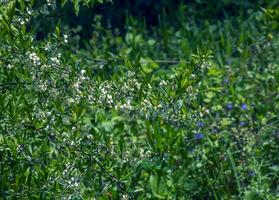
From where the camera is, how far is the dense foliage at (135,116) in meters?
2.83

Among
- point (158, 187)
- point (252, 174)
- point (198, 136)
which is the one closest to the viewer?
point (158, 187)

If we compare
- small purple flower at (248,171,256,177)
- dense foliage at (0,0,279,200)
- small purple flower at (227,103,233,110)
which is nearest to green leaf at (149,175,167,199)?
dense foliage at (0,0,279,200)

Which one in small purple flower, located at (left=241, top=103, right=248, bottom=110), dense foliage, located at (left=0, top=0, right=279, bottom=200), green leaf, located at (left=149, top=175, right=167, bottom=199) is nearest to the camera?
dense foliage, located at (left=0, top=0, right=279, bottom=200)

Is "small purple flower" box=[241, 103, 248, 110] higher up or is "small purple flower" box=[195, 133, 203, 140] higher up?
"small purple flower" box=[241, 103, 248, 110]

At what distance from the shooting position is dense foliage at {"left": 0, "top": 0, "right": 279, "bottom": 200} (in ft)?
9.30

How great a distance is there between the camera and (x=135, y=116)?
166 inches

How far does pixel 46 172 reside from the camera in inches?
115

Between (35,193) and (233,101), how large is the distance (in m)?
1.64

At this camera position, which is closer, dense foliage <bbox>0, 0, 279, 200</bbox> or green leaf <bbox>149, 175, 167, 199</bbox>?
dense foliage <bbox>0, 0, 279, 200</bbox>

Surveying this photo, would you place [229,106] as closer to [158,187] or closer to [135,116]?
[135,116]

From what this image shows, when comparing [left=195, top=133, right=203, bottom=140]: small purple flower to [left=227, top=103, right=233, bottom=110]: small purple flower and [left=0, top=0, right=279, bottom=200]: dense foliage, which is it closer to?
[left=0, top=0, right=279, bottom=200]: dense foliage

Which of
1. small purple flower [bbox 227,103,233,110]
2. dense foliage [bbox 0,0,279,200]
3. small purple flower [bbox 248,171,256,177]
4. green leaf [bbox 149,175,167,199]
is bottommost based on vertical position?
green leaf [bbox 149,175,167,199]

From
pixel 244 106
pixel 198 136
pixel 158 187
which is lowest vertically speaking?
pixel 158 187

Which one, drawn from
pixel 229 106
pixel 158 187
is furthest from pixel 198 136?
pixel 158 187
